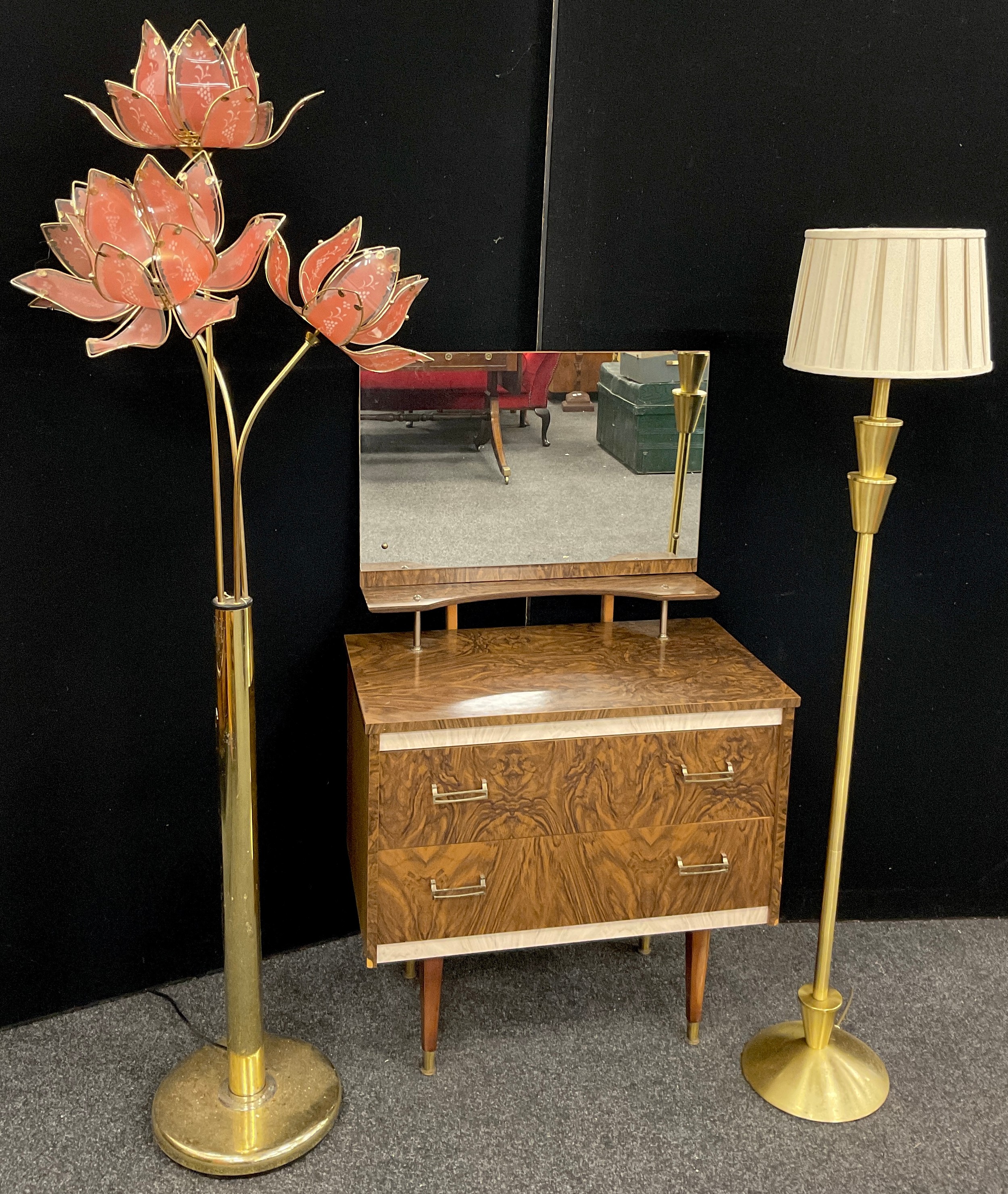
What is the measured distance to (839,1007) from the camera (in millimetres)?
2195

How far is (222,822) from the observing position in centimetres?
196

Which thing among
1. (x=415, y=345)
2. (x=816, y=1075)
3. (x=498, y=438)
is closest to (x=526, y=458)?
(x=498, y=438)

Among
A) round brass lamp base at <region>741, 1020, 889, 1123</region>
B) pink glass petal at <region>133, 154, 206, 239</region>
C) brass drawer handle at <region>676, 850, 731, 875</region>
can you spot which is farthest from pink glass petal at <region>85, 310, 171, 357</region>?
round brass lamp base at <region>741, 1020, 889, 1123</region>

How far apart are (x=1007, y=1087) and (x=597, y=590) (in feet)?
3.85

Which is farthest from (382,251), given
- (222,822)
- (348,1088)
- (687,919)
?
(348,1088)

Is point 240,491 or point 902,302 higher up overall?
point 902,302

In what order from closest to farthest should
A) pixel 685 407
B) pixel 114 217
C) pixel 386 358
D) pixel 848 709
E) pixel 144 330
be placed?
pixel 114 217
pixel 144 330
pixel 386 358
pixel 848 709
pixel 685 407

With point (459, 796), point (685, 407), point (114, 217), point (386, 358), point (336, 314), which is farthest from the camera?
point (685, 407)

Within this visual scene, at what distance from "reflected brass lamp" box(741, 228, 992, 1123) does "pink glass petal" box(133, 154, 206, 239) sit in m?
0.92

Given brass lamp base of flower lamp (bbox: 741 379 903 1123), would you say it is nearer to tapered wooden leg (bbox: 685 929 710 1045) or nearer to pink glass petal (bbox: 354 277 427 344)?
tapered wooden leg (bbox: 685 929 710 1045)

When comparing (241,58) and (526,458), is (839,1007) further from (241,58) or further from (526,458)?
(241,58)

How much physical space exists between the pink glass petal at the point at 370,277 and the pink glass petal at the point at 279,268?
8cm

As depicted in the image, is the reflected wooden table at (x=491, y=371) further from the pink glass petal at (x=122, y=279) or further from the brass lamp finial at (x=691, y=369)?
the pink glass petal at (x=122, y=279)

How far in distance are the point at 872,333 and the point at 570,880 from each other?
1011 mm
